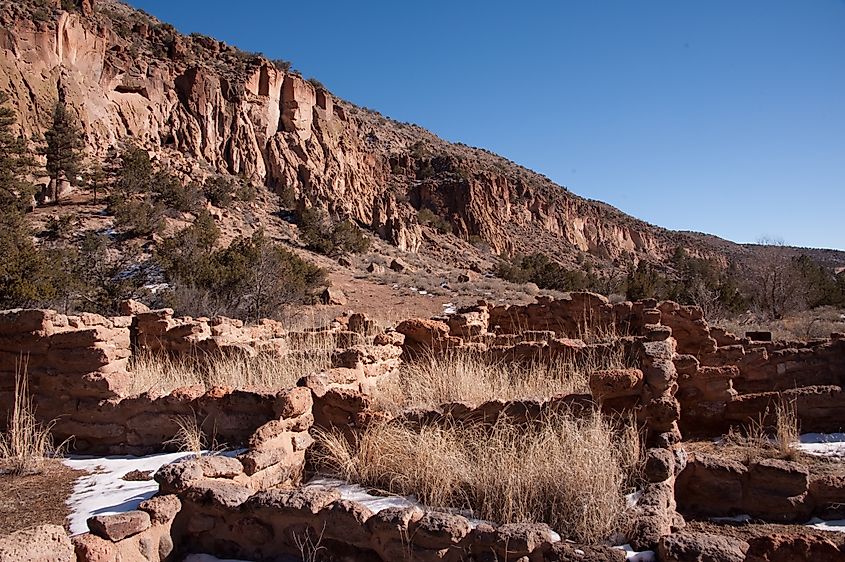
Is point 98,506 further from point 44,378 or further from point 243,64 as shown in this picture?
point 243,64

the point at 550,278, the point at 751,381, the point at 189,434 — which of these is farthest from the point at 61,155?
the point at 751,381

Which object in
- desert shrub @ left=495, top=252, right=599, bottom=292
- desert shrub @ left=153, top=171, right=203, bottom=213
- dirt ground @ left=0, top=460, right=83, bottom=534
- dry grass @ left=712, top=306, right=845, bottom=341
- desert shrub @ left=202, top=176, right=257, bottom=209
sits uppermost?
desert shrub @ left=202, top=176, right=257, bottom=209

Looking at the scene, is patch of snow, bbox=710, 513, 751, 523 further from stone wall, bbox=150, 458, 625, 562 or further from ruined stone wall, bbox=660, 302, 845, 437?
ruined stone wall, bbox=660, 302, 845, 437

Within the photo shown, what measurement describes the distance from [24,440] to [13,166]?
2394 cm

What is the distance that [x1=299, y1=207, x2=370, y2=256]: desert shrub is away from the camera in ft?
105

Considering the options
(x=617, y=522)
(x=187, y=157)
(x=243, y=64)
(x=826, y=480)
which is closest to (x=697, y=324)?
(x=826, y=480)

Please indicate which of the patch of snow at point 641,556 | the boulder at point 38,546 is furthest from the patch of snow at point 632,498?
the boulder at point 38,546

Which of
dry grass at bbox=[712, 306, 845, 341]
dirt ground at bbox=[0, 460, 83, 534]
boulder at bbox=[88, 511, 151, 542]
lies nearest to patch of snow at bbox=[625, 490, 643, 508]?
boulder at bbox=[88, 511, 151, 542]

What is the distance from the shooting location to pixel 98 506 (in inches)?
182

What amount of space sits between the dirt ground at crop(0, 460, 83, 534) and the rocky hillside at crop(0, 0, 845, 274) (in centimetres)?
2983

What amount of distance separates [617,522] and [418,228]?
141ft

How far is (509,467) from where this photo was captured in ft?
14.5

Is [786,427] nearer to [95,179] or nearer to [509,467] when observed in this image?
[509,467]

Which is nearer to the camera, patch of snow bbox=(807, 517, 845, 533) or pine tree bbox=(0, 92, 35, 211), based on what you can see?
patch of snow bbox=(807, 517, 845, 533)
